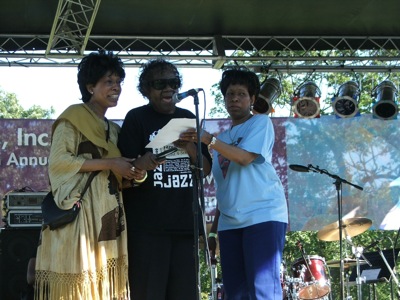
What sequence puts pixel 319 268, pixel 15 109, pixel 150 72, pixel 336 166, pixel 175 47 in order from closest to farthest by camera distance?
1. pixel 150 72
2. pixel 175 47
3. pixel 319 268
4. pixel 336 166
5. pixel 15 109

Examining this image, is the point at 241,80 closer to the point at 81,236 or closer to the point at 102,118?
the point at 102,118

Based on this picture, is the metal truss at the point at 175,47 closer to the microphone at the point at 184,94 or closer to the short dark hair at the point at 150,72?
the short dark hair at the point at 150,72

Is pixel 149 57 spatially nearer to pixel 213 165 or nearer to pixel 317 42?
pixel 317 42

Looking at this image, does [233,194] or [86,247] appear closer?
[86,247]

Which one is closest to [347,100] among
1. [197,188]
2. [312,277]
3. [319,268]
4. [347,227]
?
[347,227]

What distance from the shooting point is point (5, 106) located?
32062mm

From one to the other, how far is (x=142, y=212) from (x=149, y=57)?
4067 millimetres

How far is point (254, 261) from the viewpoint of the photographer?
4.04 m

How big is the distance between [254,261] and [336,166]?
16.8 feet

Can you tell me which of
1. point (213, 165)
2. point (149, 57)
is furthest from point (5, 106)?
point (213, 165)

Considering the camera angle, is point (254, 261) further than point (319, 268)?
No

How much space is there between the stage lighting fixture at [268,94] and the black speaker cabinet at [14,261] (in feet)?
11.6

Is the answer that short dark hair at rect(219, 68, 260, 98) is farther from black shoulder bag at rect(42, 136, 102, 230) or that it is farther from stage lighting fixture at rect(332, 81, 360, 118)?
stage lighting fixture at rect(332, 81, 360, 118)

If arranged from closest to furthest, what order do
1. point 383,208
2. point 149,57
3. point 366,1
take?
point 366,1 < point 149,57 < point 383,208
